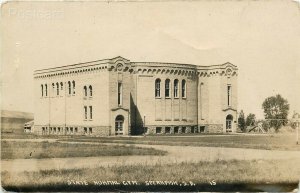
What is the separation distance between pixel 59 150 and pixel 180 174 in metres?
3.34

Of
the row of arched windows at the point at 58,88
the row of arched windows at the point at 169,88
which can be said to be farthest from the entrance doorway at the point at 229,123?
the row of arched windows at the point at 58,88

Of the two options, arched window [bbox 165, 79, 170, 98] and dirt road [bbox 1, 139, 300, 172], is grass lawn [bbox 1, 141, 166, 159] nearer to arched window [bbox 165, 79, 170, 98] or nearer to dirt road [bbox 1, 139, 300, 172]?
dirt road [bbox 1, 139, 300, 172]

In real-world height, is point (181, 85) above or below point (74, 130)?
above

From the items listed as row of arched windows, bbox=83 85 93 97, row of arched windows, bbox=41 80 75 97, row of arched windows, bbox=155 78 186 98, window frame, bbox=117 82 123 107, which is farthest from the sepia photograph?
row of arched windows, bbox=155 78 186 98

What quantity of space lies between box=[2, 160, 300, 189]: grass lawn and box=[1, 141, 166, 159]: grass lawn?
64 centimetres

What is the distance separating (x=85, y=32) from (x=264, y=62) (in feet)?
16.8

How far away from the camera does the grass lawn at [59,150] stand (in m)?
12.7

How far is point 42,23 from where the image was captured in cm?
1267

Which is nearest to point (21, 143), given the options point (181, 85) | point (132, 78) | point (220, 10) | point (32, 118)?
point (32, 118)

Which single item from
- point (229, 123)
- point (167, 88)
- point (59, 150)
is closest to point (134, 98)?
point (167, 88)

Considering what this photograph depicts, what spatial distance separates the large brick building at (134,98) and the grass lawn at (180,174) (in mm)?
3745

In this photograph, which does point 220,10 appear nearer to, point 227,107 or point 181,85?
point 227,107

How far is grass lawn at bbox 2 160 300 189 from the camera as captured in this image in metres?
12.2

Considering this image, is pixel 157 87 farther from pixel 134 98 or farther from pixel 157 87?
pixel 134 98
